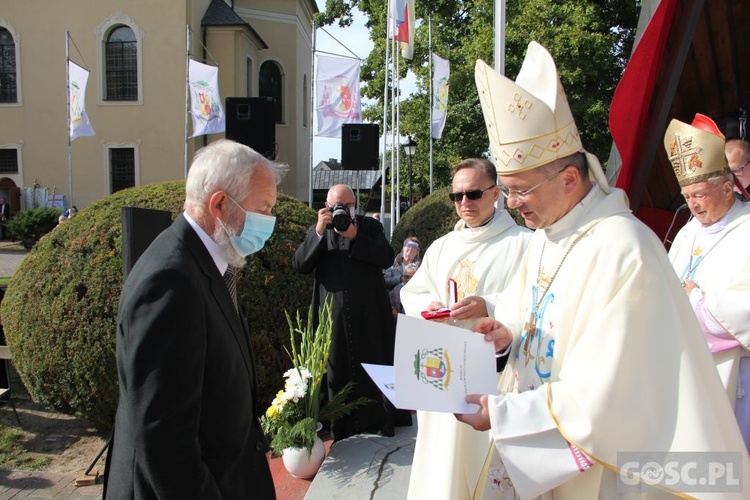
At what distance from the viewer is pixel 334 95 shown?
529 inches

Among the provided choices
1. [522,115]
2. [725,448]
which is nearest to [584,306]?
[725,448]

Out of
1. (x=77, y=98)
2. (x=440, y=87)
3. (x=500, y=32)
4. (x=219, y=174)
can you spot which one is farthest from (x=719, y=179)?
(x=77, y=98)

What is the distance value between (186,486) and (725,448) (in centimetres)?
163

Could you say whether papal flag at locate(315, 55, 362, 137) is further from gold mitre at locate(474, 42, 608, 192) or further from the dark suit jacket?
the dark suit jacket

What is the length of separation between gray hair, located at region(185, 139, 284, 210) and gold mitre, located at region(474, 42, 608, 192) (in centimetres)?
94

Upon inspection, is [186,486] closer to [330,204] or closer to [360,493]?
[360,493]

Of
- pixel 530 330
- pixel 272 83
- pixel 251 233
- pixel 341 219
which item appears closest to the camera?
pixel 251 233

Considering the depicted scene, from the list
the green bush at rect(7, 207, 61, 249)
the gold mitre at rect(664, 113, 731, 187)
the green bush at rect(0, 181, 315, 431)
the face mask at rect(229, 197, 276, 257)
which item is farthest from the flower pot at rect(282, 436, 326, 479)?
the green bush at rect(7, 207, 61, 249)

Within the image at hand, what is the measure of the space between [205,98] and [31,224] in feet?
30.7

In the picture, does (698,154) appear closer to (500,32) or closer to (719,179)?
(719,179)

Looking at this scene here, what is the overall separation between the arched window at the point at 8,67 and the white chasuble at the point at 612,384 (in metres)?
28.1

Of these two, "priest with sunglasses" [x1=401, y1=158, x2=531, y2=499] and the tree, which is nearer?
"priest with sunglasses" [x1=401, y1=158, x2=531, y2=499]

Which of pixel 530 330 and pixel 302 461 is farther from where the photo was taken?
pixel 302 461

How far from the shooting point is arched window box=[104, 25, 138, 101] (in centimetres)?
2312
